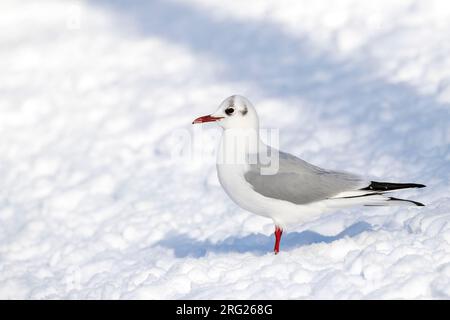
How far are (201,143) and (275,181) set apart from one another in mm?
3005

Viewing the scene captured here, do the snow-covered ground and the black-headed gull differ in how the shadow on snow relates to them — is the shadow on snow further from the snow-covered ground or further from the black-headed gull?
the black-headed gull

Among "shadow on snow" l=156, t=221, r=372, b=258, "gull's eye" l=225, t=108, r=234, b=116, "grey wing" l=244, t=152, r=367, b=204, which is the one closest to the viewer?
"grey wing" l=244, t=152, r=367, b=204

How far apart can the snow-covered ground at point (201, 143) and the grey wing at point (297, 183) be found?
37 centimetres

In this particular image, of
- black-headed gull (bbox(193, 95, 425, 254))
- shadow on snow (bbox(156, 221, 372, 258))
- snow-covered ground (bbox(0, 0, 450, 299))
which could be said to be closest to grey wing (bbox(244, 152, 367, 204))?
black-headed gull (bbox(193, 95, 425, 254))

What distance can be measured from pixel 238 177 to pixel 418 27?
4762 mm

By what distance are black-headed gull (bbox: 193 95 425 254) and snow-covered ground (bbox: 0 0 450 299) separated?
11.1 inches

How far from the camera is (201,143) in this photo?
26.5ft

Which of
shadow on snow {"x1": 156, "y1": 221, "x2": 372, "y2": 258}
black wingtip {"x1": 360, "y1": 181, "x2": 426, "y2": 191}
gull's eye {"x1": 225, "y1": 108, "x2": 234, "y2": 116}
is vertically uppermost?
gull's eye {"x1": 225, "y1": 108, "x2": 234, "y2": 116}

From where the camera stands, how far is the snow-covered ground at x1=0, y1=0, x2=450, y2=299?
16.9 ft

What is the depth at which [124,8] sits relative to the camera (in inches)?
435

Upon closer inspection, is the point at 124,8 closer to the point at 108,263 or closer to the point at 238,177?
the point at 108,263

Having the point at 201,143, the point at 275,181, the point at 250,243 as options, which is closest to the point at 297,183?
the point at 275,181

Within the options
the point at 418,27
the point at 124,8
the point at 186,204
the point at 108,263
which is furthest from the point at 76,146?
the point at 418,27

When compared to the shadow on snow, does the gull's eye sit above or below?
above
